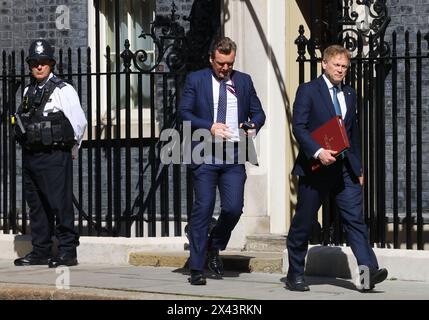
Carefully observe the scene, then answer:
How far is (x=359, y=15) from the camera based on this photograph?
12.9 m

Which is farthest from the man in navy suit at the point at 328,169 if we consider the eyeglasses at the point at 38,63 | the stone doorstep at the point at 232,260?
the eyeglasses at the point at 38,63

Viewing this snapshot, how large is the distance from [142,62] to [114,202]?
136 cm

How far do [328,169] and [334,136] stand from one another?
0.32m

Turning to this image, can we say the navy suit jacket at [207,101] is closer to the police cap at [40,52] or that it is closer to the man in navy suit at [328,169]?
the man in navy suit at [328,169]

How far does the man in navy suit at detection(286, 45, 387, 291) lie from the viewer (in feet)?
33.5

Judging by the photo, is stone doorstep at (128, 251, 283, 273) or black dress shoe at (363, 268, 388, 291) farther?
stone doorstep at (128, 251, 283, 273)

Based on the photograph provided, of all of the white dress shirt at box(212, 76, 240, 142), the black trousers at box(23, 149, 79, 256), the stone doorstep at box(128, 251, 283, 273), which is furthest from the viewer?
the black trousers at box(23, 149, 79, 256)

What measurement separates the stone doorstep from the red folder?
1.83m

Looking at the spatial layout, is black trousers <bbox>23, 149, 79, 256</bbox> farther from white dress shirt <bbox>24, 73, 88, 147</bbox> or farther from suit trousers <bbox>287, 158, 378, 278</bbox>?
suit trousers <bbox>287, 158, 378, 278</bbox>

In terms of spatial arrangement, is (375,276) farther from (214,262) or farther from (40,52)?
(40,52)

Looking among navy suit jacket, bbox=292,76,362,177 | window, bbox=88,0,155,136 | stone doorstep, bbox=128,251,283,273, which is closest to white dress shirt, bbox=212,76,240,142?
navy suit jacket, bbox=292,76,362,177

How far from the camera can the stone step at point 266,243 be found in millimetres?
12573
